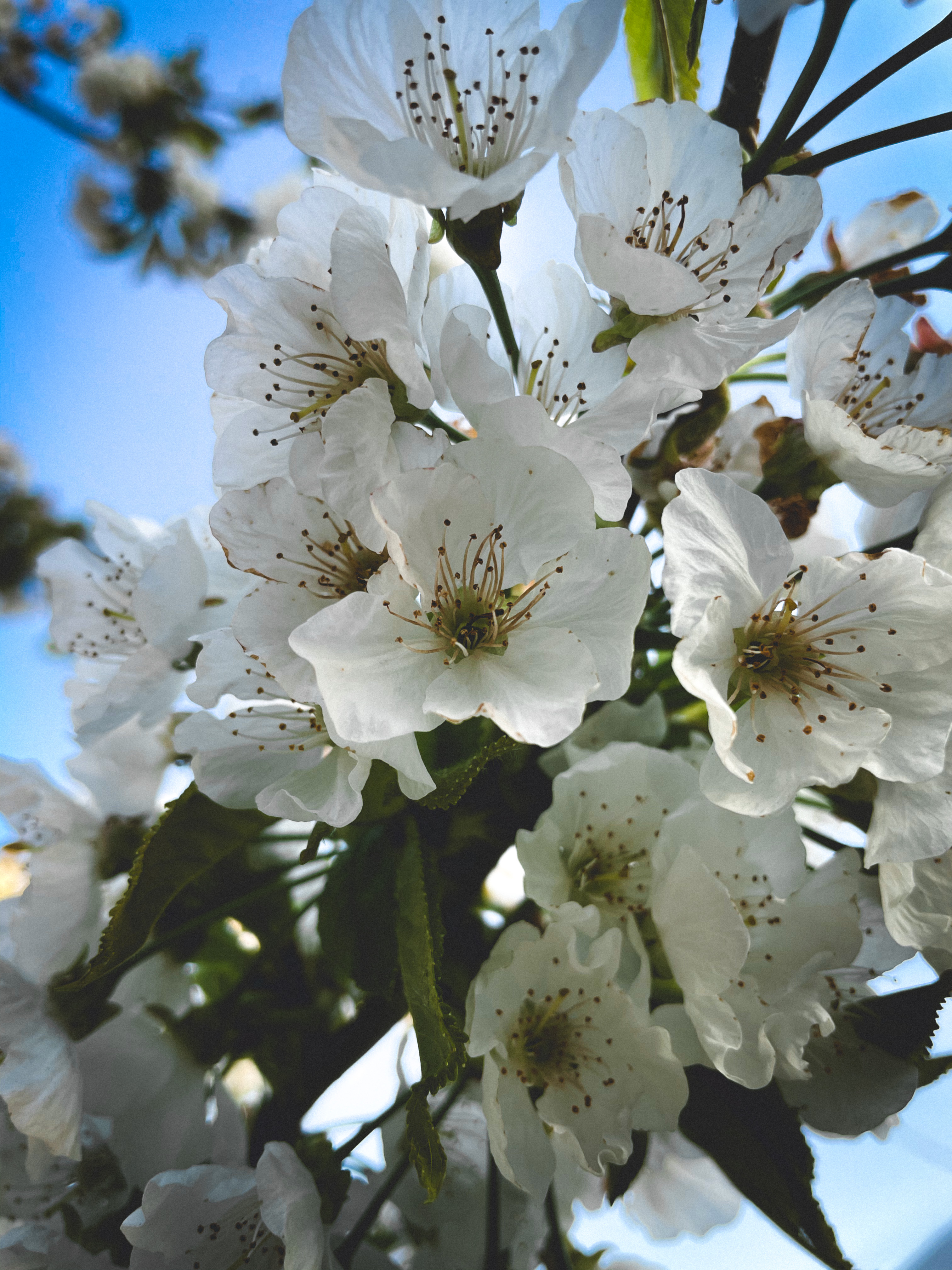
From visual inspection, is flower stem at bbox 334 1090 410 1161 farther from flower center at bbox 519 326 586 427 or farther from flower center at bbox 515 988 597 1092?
flower center at bbox 519 326 586 427

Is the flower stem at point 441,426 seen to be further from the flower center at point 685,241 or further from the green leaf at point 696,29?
the green leaf at point 696,29

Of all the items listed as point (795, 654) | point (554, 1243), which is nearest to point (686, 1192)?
point (554, 1243)

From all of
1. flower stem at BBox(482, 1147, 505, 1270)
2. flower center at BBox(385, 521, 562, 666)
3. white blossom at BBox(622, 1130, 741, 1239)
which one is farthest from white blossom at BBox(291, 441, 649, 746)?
white blossom at BBox(622, 1130, 741, 1239)

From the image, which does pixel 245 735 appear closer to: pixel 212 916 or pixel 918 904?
pixel 212 916

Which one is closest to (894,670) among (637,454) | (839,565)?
(839,565)

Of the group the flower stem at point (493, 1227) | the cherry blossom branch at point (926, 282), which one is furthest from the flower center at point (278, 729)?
the cherry blossom branch at point (926, 282)

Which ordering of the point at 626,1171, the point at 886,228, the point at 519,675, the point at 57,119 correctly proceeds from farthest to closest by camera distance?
1. the point at 57,119
2. the point at 886,228
3. the point at 626,1171
4. the point at 519,675

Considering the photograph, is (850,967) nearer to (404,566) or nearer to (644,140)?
(404,566)
